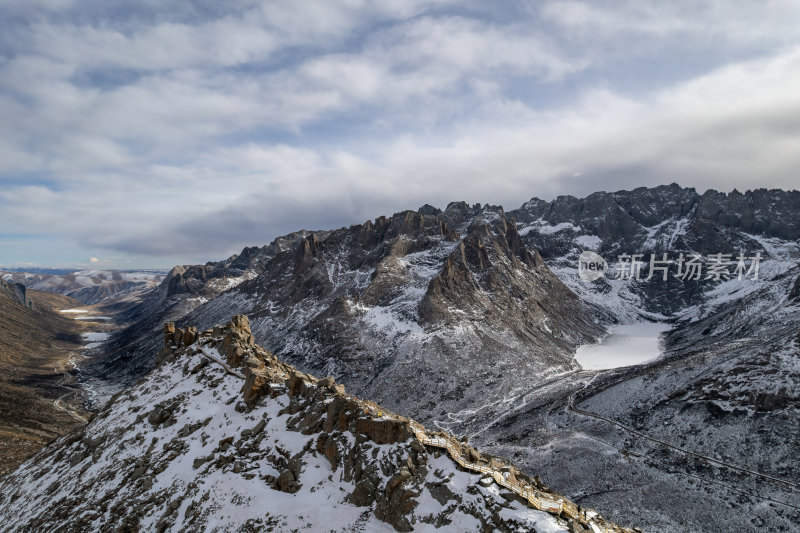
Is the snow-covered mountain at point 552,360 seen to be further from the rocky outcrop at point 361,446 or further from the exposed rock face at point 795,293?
the rocky outcrop at point 361,446

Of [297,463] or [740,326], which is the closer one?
[297,463]

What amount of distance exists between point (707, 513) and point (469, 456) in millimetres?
32551

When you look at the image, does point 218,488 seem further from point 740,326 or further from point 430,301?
point 740,326

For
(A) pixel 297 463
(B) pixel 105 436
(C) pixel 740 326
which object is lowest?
(C) pixel 740 326

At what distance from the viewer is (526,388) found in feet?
298

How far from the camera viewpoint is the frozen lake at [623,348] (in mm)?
114188

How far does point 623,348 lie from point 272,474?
139 meters

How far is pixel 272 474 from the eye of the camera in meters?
22.4

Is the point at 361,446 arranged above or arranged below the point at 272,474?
above

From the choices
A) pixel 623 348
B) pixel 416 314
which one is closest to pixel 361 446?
pixel 416 314

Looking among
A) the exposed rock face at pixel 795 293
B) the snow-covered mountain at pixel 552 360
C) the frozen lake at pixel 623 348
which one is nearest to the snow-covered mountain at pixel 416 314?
the snow-covered mountain at pixel 552 360

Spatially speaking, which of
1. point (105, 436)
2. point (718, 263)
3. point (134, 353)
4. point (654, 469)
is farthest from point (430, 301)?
point (718, 263)

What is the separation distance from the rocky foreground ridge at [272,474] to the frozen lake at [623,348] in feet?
340

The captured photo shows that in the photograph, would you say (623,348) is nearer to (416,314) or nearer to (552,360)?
(552,360)
